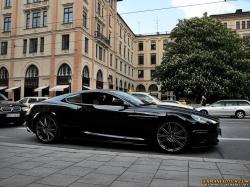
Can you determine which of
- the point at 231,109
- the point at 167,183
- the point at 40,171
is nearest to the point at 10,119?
the point at 40,171

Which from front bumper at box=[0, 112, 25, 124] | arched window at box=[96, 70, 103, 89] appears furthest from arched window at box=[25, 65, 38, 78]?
front bumper at box=[0, 112, 25, 124]

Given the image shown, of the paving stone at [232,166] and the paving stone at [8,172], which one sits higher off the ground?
the paving stone at [232,166]

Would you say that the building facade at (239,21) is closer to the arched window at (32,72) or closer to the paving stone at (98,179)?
the arched window at (32,72)

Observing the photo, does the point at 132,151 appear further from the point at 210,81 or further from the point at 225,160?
the point at 210,81

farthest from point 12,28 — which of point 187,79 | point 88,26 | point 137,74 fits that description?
point 137,74

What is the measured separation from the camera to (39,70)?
37875mm

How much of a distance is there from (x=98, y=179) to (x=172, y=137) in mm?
2501

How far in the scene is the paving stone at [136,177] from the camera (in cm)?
414

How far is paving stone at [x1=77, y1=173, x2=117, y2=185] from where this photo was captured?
404 centimetres

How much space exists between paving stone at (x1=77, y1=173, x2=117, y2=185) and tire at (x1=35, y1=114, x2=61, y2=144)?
3101 millimetres

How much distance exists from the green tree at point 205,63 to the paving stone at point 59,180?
2513 cm

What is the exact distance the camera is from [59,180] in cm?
410

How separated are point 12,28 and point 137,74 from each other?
35.4 m

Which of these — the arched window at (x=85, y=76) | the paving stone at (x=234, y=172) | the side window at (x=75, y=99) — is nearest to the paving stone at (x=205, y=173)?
the paving stone at (x=234, y=172)
